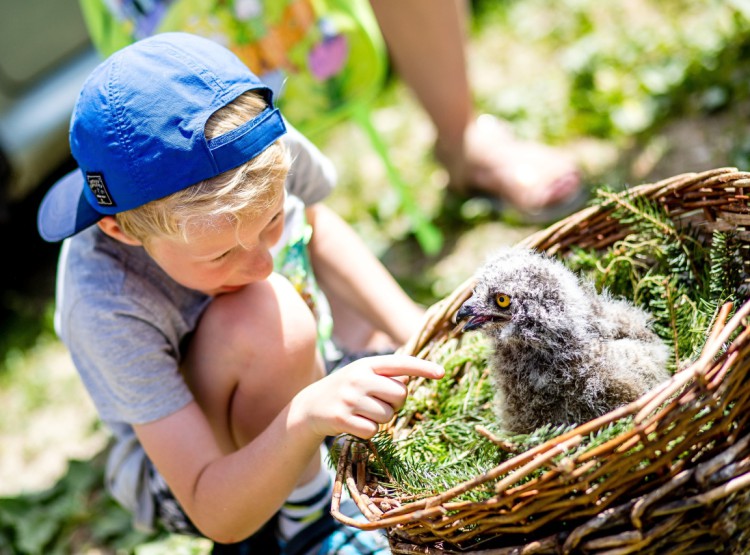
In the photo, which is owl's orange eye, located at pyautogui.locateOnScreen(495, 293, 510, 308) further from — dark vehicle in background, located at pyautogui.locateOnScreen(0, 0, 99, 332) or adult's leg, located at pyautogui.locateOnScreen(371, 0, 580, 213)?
dark vehicle in background, located at pyautogui.locateOnScreen(0, 0, 99, 332)

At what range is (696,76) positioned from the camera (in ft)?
11.7

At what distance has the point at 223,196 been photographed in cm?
169

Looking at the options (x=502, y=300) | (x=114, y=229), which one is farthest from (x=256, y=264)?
(x=502, y=300)

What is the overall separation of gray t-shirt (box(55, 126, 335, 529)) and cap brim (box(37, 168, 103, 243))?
0.11 meters

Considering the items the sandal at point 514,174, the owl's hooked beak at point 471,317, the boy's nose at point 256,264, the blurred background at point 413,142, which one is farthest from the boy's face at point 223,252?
the sandal at point 514,174

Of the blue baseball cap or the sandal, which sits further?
the sandal

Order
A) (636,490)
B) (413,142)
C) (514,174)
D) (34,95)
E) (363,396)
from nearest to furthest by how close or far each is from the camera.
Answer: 1. (636,490)
2. (363,396)
3. (514,174)
4. (34,95)
5. (413,142)

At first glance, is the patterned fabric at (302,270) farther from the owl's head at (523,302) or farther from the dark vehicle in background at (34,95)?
the dark vehicle in background at (34,95)

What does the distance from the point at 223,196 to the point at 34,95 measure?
9.44 ft

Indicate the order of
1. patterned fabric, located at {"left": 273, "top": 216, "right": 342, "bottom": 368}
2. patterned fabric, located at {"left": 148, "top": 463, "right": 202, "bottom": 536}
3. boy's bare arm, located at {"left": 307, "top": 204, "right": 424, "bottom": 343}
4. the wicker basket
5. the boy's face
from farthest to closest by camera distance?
boy's bare arm, located at {"left": 307, "top": 204, "right": 424, "bottom": 343} → patterned fabric, located at {"left": 273, "top": 216, "right": 342, "bottom": 368} → patterned fabric, located at {"left": 148, "top": 463, "right": 202, "bottom": 536} → the boy's face → the wicker basket

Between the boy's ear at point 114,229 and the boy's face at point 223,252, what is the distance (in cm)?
5

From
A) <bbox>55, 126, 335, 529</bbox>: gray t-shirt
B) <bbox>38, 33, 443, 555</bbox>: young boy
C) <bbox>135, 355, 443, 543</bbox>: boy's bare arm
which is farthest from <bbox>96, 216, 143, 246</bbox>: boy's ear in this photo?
<bbox>135, 355, 443, 543</bbox>: boy's bare arm

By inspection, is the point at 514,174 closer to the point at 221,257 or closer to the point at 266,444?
the point at 221,257

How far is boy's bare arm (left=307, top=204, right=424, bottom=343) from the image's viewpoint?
8.32 feet
